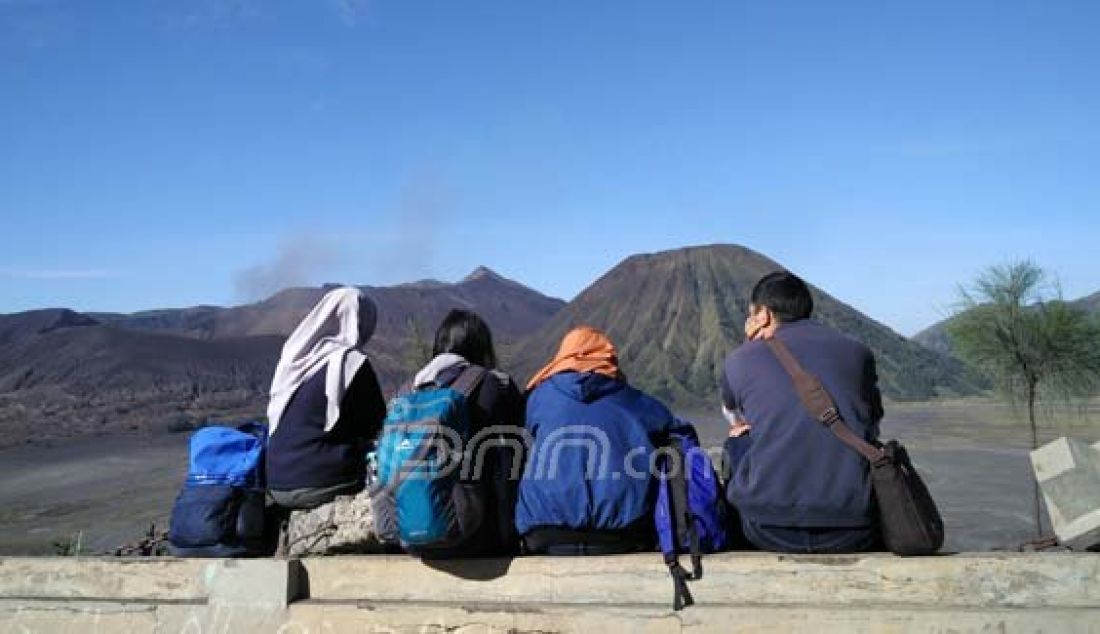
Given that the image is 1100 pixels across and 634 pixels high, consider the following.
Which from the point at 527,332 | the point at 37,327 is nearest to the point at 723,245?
the point at 527,332

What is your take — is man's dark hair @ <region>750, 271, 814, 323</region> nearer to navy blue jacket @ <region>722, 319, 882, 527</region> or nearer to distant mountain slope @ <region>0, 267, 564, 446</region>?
navy blue jacket @ <region>722, 319, 882, 527</region>

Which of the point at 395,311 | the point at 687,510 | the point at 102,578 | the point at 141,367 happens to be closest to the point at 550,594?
the point at 687,510

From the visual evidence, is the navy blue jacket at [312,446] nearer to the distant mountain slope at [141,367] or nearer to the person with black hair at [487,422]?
the person with black hair at [487,422]

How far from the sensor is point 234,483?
4.29 m

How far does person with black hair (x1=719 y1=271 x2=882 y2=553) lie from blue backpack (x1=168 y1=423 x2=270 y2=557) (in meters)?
2.28

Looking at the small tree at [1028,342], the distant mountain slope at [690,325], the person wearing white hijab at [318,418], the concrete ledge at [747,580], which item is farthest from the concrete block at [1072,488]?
the distant mountain slope at [690,325]

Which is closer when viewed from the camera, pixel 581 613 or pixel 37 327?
pixel 581 613

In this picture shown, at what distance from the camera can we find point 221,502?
4.21 m

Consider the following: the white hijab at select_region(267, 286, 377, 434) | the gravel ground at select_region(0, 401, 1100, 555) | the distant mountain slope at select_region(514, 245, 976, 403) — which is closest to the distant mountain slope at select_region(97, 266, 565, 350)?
the distant mountain slope at select_region(514, 245, 976, 403)

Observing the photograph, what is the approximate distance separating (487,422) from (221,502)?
136 cm

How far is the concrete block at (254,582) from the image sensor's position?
155 inches

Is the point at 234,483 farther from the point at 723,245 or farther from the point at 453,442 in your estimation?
the point at 723,245

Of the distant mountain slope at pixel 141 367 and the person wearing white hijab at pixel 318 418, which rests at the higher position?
the distant mountain slope at pixel 141 367

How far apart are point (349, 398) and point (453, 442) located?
86 cm
